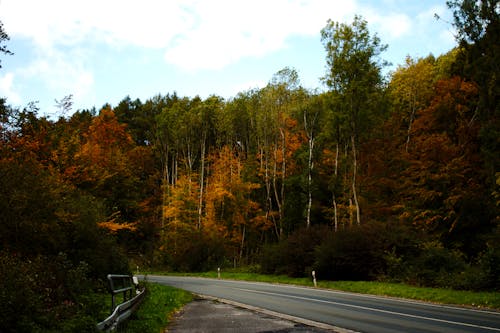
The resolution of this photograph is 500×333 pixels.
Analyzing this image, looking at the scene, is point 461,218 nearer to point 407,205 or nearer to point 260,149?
point 407,205

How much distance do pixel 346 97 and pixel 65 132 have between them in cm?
1739

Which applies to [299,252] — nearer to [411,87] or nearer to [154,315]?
[411,87]

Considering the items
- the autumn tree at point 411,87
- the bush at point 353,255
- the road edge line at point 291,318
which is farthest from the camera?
the autumn tree at point 411,87

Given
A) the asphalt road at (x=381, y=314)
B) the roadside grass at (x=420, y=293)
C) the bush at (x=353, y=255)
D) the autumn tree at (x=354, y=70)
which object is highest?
the autumn tree at (x=354, y=70)

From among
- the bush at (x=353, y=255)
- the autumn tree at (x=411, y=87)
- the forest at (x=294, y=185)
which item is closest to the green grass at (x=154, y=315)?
the forest at (x=294, y=185)

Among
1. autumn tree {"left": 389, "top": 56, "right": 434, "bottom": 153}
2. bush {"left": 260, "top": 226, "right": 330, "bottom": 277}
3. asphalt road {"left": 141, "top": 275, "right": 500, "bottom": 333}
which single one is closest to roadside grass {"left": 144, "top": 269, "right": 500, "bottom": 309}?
asphalt road {"left": 141, "top": 275, "right": 500, "bottom": 333}

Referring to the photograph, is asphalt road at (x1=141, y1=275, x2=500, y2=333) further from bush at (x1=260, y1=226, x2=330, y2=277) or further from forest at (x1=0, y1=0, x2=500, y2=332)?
bush at (x1=260, y1=226, x2=330, y2=277)

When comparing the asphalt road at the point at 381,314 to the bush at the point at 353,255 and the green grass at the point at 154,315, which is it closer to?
the green grass at the point at 154,315

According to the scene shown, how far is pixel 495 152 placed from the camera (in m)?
24.1

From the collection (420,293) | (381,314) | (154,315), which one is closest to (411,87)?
(420,293)

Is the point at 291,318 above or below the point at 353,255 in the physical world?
below

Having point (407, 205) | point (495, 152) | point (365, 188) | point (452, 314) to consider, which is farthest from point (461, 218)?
point (452, 314)

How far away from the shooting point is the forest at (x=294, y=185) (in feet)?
50.0

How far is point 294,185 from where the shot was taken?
42844 millimetres
